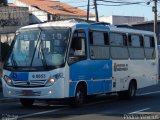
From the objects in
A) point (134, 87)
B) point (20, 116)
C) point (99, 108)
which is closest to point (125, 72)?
point (134, 87)

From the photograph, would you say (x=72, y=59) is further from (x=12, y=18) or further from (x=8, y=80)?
(x=12, y=18)

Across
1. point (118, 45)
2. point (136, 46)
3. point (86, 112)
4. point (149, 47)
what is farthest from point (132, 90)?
point (86, 112)

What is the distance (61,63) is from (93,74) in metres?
2.19

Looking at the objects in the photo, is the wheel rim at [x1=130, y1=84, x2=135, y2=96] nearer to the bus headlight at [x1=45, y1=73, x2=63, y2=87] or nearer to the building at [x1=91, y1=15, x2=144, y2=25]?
the bus headlight at [x1=45, y1=73, x2=63, y2=87]

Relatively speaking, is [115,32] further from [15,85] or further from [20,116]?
[20,116]

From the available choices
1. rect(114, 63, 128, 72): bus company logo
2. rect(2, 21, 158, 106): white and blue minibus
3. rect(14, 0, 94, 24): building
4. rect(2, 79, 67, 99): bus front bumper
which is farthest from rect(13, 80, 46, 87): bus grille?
→ rect(14, 0, 94, 24): building

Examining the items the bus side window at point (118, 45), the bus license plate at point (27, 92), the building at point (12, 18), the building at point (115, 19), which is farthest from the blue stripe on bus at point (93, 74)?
the building at point (115, 19)

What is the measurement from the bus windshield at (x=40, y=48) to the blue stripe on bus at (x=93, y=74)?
0.74m

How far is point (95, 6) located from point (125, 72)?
25457mm

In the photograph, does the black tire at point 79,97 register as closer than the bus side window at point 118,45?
Yes

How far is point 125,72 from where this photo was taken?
20.9 meters

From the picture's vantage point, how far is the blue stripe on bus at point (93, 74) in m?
16.8

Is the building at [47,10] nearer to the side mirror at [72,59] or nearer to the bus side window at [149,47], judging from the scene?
the bus side window at [149,47]

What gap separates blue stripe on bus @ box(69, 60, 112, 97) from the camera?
55.2ft
